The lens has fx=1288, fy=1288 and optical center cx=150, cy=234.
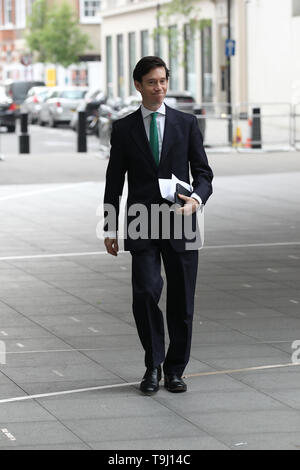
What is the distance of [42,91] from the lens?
177ft

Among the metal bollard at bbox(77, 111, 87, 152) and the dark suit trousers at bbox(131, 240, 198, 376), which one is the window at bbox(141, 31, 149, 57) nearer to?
the metal bollard at bbox(77, 111, 87, 152)

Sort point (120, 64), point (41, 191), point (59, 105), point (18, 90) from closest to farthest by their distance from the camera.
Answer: point (41, 191) < point (59, 105) < point (18, 90) < point (120, 64)

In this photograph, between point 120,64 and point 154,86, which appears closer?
point 154,86

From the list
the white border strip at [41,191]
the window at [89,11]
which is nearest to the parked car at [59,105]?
the white border strip at [41,191]

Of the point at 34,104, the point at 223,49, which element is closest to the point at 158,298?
the point at 34,104

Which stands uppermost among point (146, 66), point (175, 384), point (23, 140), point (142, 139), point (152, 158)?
point (146, 66)

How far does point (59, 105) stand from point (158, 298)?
4129cm

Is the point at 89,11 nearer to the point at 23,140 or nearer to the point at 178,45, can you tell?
the point at 178,45

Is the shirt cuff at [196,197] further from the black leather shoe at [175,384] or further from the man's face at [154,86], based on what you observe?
the black leather shoe at [175,384]

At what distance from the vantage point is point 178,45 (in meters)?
54.4

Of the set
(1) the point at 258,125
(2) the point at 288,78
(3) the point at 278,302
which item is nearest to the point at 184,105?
(1) the point at 258,125

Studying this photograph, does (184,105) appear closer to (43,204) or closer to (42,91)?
(43,204)

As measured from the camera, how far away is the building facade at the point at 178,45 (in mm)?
50062
